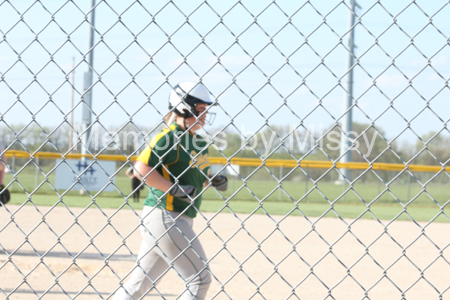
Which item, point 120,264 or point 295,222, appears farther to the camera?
point 295,222

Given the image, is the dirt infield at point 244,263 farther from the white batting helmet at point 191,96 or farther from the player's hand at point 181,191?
the white batting helmet at point 191,96

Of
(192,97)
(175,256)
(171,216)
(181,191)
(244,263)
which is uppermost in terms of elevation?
(192,97)

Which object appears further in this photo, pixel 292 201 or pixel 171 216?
pixel 292 201

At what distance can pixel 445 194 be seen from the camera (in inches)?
874

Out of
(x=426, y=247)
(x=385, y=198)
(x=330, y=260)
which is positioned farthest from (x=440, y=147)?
(x=330, y=260)

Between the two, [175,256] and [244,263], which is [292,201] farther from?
[175,256]

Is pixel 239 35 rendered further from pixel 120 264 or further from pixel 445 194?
pixel 445 194

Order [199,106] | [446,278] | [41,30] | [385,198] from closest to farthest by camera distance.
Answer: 1. [41,30]
2. [199,106]
3. [446,278]
4. [385,198]

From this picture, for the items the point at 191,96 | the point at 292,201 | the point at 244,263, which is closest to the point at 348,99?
the point at 292,201

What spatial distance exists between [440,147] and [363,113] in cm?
2413

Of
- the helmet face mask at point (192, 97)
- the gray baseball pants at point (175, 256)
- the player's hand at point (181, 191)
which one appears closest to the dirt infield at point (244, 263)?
the gray baseball pants at point (175, 256)

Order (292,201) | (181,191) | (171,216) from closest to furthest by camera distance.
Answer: (181,191) → (171,216) → (292,201)

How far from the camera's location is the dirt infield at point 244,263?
407 centimetres

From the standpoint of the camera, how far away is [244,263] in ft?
13.6
